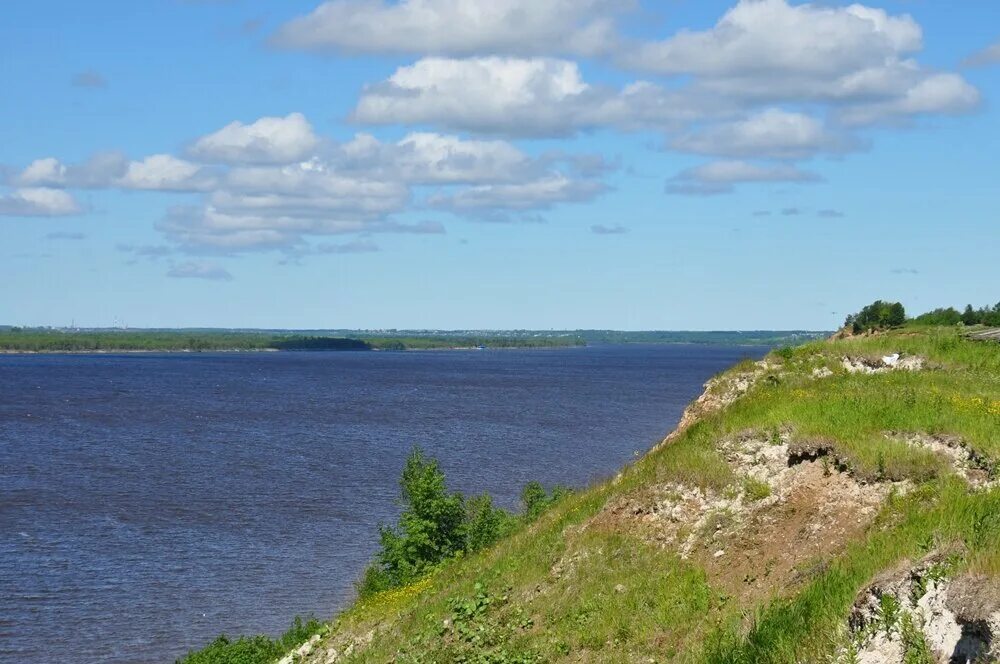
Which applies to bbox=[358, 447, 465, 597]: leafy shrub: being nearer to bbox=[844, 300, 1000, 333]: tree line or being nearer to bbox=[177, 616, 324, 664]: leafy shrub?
bbox=[177, 616, 324, 664]: leafy shrub

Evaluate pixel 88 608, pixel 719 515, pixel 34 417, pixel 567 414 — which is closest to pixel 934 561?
pixel 719 515

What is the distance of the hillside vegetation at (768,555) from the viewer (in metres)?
11.8

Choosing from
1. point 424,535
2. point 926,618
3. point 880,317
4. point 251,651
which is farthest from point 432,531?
point 926,618

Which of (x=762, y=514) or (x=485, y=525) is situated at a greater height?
(x=762, y=514)

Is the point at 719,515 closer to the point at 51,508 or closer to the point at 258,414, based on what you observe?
the point at 51,508

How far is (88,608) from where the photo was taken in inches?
1594

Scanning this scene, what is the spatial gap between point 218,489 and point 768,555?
178ft

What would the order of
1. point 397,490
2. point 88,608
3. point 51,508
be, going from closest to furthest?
1. point 88,608
2. point 51,508
3. point 397,490

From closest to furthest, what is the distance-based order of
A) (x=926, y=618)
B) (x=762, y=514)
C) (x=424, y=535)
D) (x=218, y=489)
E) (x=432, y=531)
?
(x=926, y=618) → (x=762, y=514) → (x=424, y=535) → (x=432, y=531) → (x=218, y=489)

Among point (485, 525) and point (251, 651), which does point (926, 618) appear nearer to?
point (251, 651)

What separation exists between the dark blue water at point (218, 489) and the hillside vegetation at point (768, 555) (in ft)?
61.3

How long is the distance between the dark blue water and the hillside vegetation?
61.3ft

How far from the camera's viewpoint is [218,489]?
216ft

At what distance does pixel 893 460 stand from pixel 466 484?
165 feet
